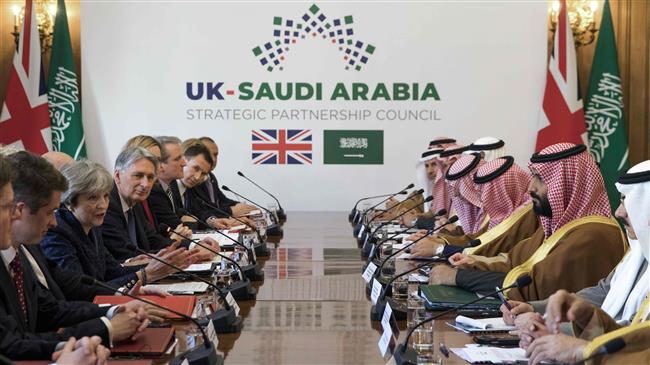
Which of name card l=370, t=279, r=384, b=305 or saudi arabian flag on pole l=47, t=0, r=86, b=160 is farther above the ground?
saudi arabian flag on pole l=47, t=0, r=86, b=160

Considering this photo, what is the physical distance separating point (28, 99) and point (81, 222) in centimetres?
511

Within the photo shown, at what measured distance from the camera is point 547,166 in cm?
350

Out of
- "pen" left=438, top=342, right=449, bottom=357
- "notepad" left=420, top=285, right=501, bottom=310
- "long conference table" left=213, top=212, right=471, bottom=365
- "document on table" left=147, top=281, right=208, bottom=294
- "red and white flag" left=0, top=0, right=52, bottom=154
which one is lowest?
"long conference table" left=213, top=212, right=471, bottom=365

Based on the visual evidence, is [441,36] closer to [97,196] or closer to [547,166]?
[547,166]

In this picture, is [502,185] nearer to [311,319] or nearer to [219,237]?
[219,237]

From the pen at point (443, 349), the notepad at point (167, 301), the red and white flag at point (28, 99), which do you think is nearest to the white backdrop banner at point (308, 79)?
the red and white flag at point (28, 99)

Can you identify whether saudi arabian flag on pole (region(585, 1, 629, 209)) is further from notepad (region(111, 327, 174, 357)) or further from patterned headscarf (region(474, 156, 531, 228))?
notepad (region(111, 327, 174, 357))

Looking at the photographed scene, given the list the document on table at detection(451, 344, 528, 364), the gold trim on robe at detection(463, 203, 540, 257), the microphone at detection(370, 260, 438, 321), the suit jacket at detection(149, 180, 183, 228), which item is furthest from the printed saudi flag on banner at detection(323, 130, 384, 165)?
the document on table at detection(451, 344, 528, 364)

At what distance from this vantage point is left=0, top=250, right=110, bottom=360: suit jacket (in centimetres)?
225

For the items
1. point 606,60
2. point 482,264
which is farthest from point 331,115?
point 482,264

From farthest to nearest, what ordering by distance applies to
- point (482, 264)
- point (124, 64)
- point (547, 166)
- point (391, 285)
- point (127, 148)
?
point (124, 64)
point (127, 148)
point (482, 264)
point (547, 166)
point (391, 285)

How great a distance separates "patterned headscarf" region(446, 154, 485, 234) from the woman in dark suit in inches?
85.4

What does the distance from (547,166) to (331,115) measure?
5079 mm

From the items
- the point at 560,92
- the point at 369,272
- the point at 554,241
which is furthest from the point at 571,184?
the point at 560,92
